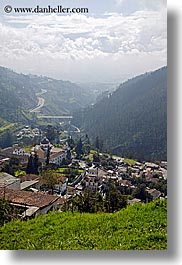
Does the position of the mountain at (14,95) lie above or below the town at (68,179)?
above

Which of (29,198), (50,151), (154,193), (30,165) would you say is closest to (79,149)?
(50,151)

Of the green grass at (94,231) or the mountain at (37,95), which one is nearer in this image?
the green grass at (94,231)

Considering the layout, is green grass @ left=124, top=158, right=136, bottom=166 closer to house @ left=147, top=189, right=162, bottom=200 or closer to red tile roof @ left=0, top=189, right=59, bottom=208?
house @ left=147, top=189, right=162, bottom=200

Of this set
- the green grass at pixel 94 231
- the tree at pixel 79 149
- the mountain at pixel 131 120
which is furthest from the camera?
the tree at pixel 79 149

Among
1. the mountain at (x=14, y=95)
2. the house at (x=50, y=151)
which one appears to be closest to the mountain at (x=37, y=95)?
the mountain at (x=14, y=95)

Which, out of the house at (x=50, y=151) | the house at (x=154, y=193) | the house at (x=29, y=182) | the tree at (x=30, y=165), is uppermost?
the house at (x=50, y=151)

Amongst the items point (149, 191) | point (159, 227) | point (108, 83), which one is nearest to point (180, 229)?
point (159, 227)

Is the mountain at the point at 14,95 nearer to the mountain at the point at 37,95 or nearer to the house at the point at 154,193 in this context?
the mountain at the point at 37,95

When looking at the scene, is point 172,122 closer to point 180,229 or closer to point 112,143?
point 112,143
